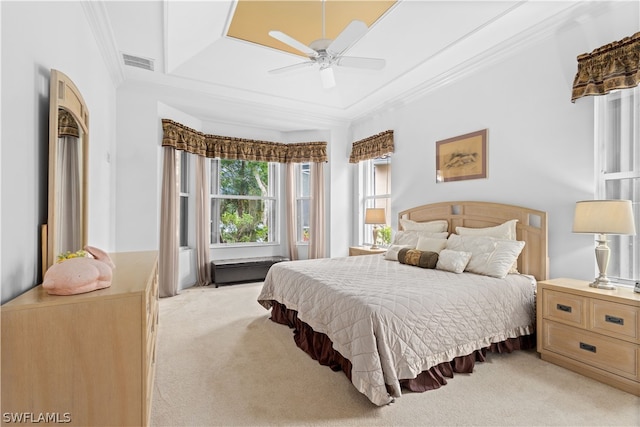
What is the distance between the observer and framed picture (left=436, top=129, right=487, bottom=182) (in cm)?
358

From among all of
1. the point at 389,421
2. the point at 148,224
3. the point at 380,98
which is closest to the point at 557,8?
the point at 380,98

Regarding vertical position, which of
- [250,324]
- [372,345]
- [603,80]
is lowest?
[250,324]

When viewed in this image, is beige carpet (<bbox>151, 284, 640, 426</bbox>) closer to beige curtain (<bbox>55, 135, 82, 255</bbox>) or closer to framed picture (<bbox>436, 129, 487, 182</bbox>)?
beige curtain (<bbox>55, 135, 82, 255</bbox>)

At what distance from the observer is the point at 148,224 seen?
4207 mm

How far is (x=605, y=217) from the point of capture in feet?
7.36

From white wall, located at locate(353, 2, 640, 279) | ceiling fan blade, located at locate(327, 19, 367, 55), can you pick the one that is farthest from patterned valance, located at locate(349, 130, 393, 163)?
ceiling fan blade, located at locate(327, 19, 367, 55)

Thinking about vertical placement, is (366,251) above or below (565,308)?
above

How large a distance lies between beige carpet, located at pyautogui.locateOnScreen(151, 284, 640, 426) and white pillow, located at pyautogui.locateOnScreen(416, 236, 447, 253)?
1.14 meters

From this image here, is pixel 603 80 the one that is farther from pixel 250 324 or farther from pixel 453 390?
pixel 250 324

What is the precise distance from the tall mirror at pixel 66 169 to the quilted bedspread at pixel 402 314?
66.4 inches

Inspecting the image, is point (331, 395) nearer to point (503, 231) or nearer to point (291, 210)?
point (503, 231)

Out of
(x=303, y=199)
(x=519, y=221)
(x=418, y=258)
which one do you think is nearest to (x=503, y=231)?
(x=519, y=221)

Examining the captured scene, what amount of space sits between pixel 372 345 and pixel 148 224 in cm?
356

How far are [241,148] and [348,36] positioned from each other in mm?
3488
